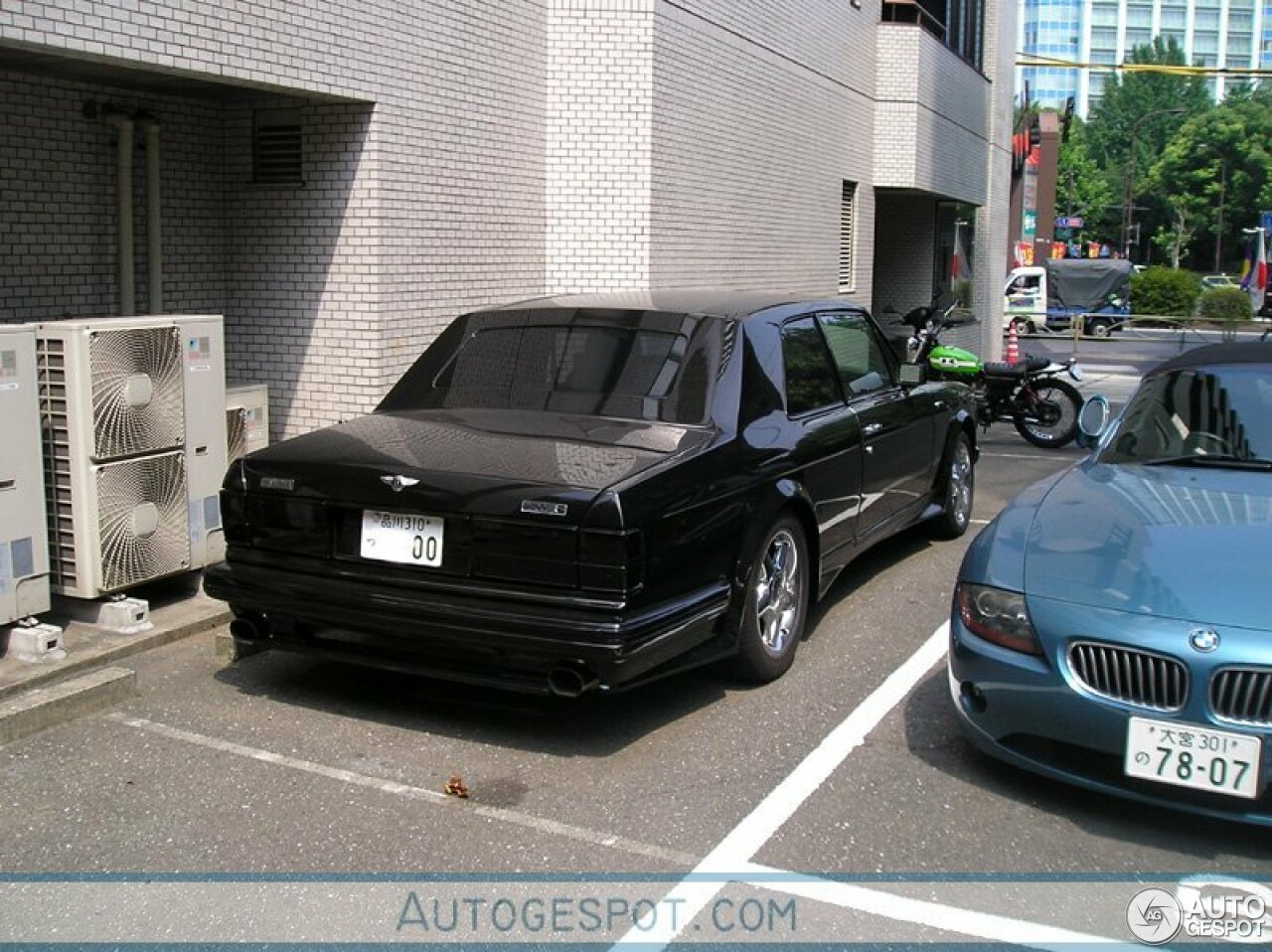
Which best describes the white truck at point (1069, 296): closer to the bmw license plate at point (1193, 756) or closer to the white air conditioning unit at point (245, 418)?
the white air conditioning unit at point (245, 418)

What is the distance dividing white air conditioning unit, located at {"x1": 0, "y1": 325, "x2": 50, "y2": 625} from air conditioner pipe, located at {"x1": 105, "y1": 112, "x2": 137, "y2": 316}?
2209 mm

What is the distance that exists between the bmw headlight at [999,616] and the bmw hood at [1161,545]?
0.27 ft

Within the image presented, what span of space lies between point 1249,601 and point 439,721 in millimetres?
2908

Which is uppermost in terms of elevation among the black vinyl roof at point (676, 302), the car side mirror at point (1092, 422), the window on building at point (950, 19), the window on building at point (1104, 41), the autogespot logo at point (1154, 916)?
the window on building at point (1104, 41)

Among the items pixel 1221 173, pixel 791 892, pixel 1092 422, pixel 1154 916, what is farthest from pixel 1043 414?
pixel 1221 173

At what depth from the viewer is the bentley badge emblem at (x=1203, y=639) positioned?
156 inches

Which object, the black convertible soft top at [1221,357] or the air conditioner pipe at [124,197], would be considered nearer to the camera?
the black convertible soft top at [1221,357]

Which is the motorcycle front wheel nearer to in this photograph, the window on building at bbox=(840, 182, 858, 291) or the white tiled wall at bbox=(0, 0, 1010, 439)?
the white tiled wall at bbox=(0, 0, 1010, 439)

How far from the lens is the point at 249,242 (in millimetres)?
8594

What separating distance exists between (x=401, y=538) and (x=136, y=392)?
6.55 ft

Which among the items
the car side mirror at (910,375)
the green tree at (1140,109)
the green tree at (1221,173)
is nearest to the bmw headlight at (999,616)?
the car side mirror at (910,375)

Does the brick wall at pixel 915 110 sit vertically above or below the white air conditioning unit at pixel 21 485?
above

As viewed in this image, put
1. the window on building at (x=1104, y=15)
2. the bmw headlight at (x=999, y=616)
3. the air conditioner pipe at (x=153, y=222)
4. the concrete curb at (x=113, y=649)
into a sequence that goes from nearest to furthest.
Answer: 1. the bmw headlight at (x=999, y=616)
2. the concrete curb at (x=113, y=649)
3. the air conditioner pipe at (x=153, y=222)
4. the window on building at (x=1104, y=15)

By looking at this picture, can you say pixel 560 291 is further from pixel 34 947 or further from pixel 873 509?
pixel 34 947
